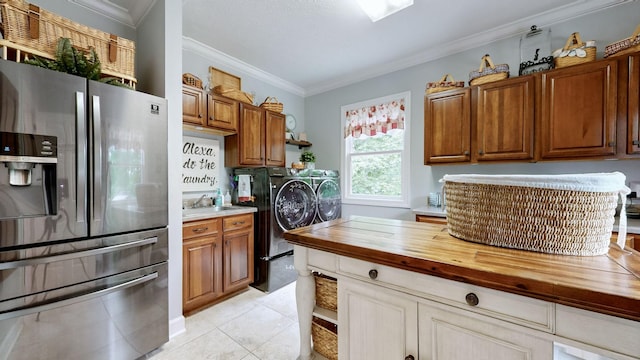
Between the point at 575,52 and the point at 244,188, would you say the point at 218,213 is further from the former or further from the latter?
the point at 575,52

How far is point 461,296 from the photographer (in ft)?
2.68

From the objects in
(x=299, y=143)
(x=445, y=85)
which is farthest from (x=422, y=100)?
(x=299, y=143)

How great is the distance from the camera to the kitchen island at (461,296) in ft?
2.02

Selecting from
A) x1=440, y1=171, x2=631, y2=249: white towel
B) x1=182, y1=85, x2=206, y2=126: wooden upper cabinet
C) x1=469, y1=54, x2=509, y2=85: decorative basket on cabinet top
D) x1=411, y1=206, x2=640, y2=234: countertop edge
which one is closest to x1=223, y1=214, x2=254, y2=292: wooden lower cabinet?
x1=182, y1=85, x2=206, y2=126: wooden upper cabinet

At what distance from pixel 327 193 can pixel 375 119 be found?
50.2 inches

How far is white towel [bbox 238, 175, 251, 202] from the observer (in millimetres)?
2828

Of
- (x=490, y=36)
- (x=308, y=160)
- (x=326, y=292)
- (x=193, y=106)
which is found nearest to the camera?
(x=326, y=292)

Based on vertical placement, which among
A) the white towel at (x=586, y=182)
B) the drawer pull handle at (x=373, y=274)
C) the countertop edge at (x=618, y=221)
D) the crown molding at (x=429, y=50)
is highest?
the crown molding at (x=429, y=50)

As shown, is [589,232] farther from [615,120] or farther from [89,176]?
[89,176]

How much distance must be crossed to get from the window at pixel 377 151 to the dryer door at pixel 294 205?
89 centimetres

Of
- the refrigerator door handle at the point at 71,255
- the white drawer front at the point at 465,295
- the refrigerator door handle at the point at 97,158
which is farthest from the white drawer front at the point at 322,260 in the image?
the refrigerator door handle at the point at 97,158

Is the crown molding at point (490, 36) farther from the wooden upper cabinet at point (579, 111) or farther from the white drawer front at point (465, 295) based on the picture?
the white drawer front at point (465, 295)

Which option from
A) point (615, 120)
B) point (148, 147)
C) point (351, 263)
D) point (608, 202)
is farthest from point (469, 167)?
point (148, 147)

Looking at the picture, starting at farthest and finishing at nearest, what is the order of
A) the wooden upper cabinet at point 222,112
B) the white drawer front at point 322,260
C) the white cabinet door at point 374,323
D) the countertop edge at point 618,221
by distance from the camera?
the wooden upper cabinet at point 222,112, the countertop edge at point 618,221, the white drawer front at point 322,260, the white cabinet door at point 374,323
